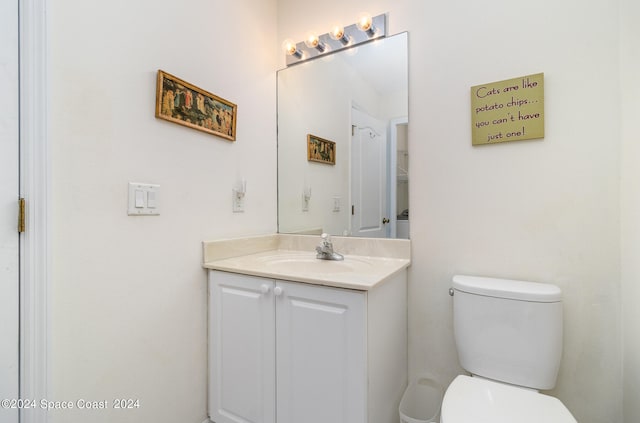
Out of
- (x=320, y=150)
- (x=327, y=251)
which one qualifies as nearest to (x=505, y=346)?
(x=327, y=251)

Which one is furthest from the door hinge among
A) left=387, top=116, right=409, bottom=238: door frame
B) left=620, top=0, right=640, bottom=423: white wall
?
left=620, top=0, right=640, bottom=423: white wall

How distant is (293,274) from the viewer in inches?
44.6

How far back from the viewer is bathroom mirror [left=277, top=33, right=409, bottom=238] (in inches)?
59.4

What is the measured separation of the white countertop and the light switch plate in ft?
0.98

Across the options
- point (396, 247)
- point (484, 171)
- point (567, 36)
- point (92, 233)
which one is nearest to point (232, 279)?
point (92, 233)

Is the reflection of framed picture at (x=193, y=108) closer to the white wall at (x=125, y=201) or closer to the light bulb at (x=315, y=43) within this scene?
the white wall at (x=125, y=201)

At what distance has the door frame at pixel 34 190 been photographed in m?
0.85

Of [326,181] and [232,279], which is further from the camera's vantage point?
[326,181]

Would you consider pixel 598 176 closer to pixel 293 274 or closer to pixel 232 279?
pixel 293 274

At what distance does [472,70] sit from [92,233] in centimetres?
166

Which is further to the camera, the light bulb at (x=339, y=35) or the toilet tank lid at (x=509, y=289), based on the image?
the light bulb at (x=339, y=35)

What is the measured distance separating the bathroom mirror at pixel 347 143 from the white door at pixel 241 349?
63 centimetres

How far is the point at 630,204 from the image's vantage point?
1.03 meters

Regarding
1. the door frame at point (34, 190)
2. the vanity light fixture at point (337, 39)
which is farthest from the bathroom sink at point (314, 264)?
the vanity light fixture at point (337, 39)
